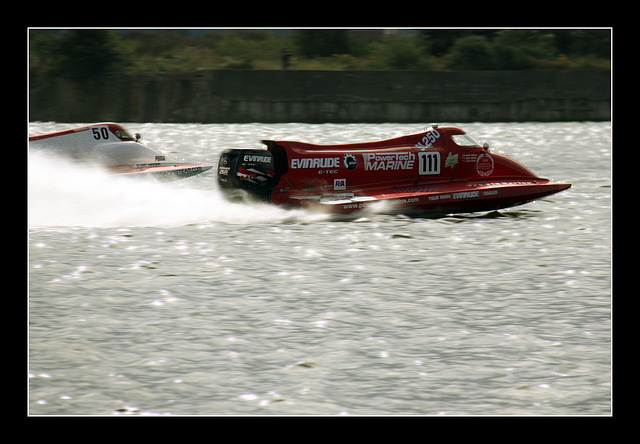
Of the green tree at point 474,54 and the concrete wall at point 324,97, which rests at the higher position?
the green tree at point 474,54

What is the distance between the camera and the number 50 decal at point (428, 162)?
1346cm

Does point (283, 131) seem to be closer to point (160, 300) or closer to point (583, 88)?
point (583, 88)

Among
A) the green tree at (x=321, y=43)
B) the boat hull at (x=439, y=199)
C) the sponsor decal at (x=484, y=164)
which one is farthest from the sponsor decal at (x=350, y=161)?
the green tree at (x=321, y=43)

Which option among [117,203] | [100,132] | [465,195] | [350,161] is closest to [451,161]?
[465,195]

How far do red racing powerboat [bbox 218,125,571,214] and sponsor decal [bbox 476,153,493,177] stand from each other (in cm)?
2

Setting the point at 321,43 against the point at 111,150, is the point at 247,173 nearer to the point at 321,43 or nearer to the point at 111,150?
the point at 111,150

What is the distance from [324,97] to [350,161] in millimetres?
22345

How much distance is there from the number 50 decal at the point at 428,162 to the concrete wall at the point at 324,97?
71.5 feet

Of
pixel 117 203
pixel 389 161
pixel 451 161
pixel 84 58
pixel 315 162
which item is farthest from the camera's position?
pixel 84 58

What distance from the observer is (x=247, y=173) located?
1291cm

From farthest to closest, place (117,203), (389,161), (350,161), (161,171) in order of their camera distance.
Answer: (161,171)
(117,203)
(389,161)
(350,161)

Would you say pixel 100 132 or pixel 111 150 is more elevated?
pixel 100 132

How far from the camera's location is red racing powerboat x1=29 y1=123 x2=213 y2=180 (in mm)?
16734

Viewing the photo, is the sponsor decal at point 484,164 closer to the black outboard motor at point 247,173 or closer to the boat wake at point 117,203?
the boat wake at point 117,203
